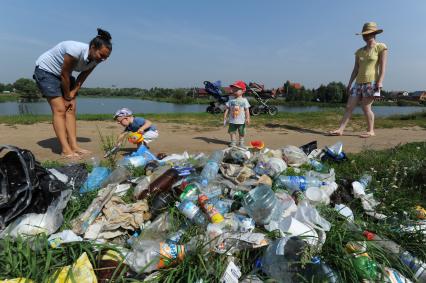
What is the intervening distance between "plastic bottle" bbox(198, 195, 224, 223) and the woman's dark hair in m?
2.47

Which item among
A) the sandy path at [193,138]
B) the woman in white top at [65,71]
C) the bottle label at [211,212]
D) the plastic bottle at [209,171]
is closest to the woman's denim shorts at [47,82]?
the woman in white top at [65,71]

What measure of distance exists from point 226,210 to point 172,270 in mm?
760

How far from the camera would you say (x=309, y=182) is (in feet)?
9.24

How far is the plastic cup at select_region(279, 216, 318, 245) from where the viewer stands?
1.76 meters

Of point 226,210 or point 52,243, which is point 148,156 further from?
point 52,243

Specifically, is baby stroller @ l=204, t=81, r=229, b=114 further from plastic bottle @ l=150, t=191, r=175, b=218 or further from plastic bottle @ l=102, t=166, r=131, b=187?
plastic bottle @ l=150, t=191, r=175, b=218

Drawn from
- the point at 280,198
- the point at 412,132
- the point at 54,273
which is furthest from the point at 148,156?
the point at 412,132

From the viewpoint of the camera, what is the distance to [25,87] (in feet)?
125

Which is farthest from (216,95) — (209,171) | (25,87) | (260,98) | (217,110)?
(25,87)

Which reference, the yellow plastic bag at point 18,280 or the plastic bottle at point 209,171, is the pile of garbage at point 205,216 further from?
the yellow plastic bag at point 18,280

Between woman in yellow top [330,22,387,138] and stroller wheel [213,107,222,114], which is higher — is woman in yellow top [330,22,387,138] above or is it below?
above

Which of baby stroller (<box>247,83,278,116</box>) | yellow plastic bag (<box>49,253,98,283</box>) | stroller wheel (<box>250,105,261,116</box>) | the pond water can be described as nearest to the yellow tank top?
baby stroller (<box>247,83,278,116</box>)

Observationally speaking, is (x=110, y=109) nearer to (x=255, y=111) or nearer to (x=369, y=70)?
(x=255, y=111)

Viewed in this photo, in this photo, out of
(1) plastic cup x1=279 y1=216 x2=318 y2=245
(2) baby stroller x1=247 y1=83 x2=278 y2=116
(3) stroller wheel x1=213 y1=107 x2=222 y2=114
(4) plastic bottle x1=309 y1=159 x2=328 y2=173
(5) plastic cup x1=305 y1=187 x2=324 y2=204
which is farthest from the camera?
(3) stroller wheel x1=213 y1=107 x2=222 y2=114
